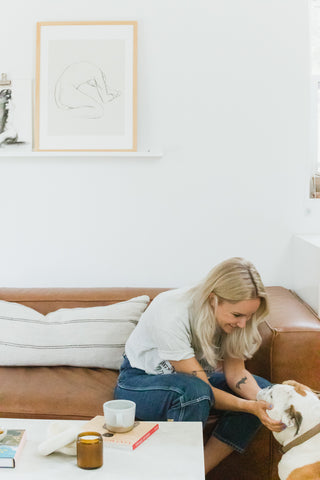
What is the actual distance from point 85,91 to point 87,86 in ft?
0.08

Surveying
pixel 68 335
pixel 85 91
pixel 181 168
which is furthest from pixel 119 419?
pixel 85 91

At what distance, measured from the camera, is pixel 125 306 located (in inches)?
104

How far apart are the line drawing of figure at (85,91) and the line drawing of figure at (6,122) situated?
25cm

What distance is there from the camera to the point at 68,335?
2.56 meters

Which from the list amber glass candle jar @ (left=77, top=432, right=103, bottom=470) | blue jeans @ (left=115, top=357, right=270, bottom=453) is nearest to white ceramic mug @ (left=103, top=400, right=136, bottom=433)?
amber glass candle jar @ (left=77, top=432, right=103, bottom=470)

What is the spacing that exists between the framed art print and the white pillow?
0.82m

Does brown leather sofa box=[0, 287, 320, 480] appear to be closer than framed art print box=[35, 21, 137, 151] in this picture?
Yes

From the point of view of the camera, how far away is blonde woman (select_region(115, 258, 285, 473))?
2.04 m

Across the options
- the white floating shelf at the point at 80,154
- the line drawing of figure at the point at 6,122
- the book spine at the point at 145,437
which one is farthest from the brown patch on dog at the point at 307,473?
the line drawing of figure at the point at 6,122

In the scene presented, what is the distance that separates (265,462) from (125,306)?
841mm

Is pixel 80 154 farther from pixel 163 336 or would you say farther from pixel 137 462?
pixel 137 462

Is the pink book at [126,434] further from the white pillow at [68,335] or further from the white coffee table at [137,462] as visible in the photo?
the white pillow at [68,335]

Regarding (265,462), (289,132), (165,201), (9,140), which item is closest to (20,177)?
(9,140)

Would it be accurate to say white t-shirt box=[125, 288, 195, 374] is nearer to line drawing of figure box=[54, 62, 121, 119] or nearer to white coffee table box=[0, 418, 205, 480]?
white coffee table box=[0, 418, 205, 480]
